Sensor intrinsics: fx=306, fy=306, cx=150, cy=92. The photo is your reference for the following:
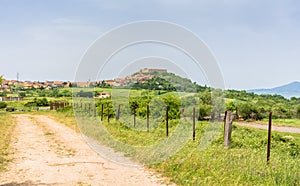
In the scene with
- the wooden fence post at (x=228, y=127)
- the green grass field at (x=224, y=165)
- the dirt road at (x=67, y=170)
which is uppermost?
the wooden fence post at (x=228, y=127)

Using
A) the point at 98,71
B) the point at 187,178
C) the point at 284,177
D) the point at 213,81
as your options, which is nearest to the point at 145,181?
the point at 187,178

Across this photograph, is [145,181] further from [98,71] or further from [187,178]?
[98,71]

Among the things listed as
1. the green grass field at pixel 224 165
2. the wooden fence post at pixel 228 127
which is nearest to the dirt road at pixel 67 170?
the green grass field at pixel 224 165

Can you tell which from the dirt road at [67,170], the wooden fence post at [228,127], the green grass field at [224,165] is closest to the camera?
the green grass field at [224,165]

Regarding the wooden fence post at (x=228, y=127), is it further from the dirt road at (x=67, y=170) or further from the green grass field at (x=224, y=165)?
the dirt road at (x=67, y=170)

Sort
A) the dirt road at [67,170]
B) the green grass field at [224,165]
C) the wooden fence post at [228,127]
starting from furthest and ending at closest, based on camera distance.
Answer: the wooden fence post at [228,127] → the dirt road at [67,170] → the green grass field at [224,165]

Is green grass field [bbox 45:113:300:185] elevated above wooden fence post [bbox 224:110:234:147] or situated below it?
below

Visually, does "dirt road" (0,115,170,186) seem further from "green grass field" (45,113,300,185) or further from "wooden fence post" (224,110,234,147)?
"wooden fence post" (224,110,234,147)

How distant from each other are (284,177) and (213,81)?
3.98 metres

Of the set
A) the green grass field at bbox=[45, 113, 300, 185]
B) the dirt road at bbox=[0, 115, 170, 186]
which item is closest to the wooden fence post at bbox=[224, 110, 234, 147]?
the green grass field at bbox=[45, 113, 300, 185]

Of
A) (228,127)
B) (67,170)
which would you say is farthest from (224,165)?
(67,170)

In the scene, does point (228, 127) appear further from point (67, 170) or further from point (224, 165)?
point (67, 170)

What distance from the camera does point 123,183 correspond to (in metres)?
6.17

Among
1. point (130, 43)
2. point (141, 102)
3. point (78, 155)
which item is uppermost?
point (130, 43)
